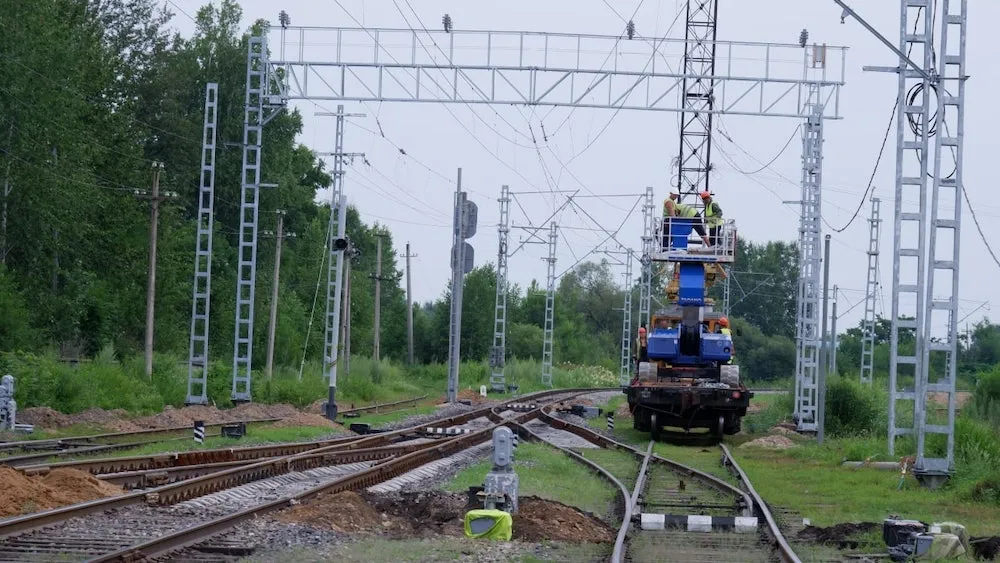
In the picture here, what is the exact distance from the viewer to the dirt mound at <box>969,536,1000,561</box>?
1276 cm

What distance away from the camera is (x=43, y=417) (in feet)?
95.4

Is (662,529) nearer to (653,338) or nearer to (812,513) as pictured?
(812,513)

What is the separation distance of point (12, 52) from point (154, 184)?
342 inches

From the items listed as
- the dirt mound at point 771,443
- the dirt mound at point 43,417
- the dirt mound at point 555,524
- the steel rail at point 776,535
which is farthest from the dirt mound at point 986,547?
the dirt mound at point 43,417

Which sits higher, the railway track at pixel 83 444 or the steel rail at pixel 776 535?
the steel rail at pixel 776 535

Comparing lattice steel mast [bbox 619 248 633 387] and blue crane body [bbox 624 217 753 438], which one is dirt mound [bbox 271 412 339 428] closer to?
blue crane body [bbox 624 217 753 438]

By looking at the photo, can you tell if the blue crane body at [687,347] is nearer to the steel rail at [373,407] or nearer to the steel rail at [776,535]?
the steel rail at [373,407]

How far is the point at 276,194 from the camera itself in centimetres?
7031

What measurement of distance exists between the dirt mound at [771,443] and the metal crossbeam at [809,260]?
2.74 meters

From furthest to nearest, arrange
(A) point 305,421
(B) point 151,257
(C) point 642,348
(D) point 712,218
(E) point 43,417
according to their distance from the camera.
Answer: (B) point 151,257 → (C) point 642,348 → (A) point 305,421 → (D) point 712,218 → (E) point 43,417

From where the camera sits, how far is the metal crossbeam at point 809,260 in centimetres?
3509

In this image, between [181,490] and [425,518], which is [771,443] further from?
[181,490]

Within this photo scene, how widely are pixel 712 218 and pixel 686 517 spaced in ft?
62.0

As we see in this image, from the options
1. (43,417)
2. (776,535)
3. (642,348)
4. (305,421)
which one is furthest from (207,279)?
(776,535)
